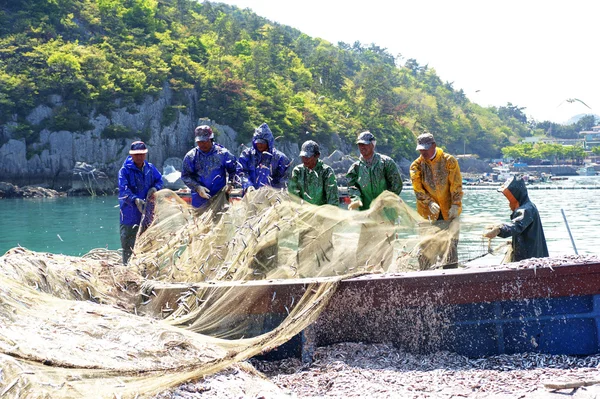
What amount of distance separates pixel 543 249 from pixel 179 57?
71132mm

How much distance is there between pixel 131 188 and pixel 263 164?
1.63 metres

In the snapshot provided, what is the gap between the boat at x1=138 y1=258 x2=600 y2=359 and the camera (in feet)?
17.2

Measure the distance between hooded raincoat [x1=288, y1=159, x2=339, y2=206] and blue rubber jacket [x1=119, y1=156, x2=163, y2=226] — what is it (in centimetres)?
193

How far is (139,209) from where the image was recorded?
777 centimetres

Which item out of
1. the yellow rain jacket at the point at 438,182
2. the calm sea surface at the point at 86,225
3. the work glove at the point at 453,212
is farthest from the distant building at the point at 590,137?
the work glove at the point at 453,212

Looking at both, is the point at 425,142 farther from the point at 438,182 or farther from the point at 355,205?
the point at 355,205

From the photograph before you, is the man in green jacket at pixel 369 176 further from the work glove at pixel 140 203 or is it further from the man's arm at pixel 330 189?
the work glove at pixel 140 203

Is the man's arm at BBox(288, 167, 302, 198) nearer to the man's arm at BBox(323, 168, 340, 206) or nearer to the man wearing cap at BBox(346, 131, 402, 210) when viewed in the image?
the man's arm at BBox(323, 168, 340, 206)

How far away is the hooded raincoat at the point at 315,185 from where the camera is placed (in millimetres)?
7141

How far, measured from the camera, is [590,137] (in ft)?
531

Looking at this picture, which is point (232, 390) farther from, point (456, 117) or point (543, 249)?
point (456, 117)

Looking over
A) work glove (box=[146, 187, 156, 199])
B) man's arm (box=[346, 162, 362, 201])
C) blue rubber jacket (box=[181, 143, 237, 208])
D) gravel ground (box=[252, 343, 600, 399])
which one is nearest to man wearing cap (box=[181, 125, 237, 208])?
blue rubber jacket (box=[181, 143, 237, 208])

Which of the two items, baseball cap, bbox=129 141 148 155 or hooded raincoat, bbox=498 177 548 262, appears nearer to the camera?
hooded raincoat, bbox=498 177 548 262

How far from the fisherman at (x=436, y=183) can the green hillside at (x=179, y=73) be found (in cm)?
5828
